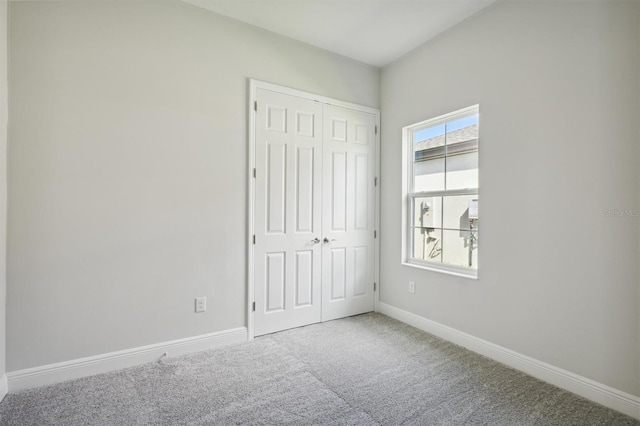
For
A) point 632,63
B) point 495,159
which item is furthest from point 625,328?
point 632,63

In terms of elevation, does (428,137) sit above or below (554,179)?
above

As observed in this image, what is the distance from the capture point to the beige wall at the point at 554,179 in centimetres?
189

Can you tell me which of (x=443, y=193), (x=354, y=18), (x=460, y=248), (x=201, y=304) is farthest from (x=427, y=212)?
(x=201, y=304)

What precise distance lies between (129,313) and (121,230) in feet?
2.05

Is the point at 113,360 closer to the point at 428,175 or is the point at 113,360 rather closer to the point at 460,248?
the point at 460,248

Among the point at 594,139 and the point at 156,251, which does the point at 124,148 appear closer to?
the point at 156,251

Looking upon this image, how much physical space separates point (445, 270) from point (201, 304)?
87.0 inches

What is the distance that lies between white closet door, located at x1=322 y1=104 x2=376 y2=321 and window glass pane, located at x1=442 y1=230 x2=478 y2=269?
861 mm

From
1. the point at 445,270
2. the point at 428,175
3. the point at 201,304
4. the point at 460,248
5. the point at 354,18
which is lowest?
the point at 201,304

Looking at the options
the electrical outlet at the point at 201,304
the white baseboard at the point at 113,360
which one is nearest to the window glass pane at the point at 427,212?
the white baseboard at the point at 113,360

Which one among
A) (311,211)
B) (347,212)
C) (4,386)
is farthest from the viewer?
(347,212)

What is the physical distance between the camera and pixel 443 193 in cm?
308

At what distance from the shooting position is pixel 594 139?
2000 millimetres

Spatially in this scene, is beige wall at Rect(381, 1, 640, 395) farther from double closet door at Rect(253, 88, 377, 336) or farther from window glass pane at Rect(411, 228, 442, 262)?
double closet door at Rect(253, 88, 377, 336)
